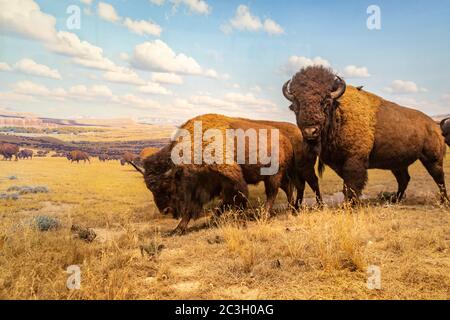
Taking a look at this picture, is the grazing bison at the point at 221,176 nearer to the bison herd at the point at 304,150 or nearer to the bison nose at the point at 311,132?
the bison herd at the point at 304,150

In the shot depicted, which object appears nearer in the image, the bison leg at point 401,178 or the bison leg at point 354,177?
the bison leg at point 354,177

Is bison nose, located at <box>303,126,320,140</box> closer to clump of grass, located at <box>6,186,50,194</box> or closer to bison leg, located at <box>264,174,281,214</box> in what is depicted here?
bison leg, located at <box>264,174,281,214</box>

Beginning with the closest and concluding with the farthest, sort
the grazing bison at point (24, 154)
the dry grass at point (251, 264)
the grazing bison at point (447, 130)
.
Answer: the dry grass at point (251, 264) < the grazing bison at point (447, 130) < the grazing bison at point (24, 154)

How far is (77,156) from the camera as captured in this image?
977 inches

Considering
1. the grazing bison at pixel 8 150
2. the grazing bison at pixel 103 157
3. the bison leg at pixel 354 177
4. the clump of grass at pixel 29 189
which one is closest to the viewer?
the bison leg at pixel 354 177

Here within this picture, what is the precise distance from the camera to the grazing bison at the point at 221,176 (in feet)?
23.7

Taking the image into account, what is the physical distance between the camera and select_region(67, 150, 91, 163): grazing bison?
2342 cm

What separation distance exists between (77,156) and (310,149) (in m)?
21.3

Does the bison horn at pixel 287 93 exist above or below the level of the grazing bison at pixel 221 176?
above

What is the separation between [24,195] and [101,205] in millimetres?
3677

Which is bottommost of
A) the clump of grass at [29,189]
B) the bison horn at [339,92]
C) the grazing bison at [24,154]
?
the clump of grass at [29,189]

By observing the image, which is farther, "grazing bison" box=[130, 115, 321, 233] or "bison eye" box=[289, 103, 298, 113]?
"bison eye" box=[289, 103, 298, 113]

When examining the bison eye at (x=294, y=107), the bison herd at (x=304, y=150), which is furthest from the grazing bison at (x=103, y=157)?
the bison eye at (x=294, y=107)

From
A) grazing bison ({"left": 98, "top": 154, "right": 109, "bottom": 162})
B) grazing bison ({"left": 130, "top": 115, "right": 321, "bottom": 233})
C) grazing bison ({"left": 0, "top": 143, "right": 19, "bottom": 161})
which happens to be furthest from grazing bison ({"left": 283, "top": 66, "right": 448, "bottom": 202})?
grazing bison ({"left": 0, "top": 143, "right": 19, "bottom": 161})
